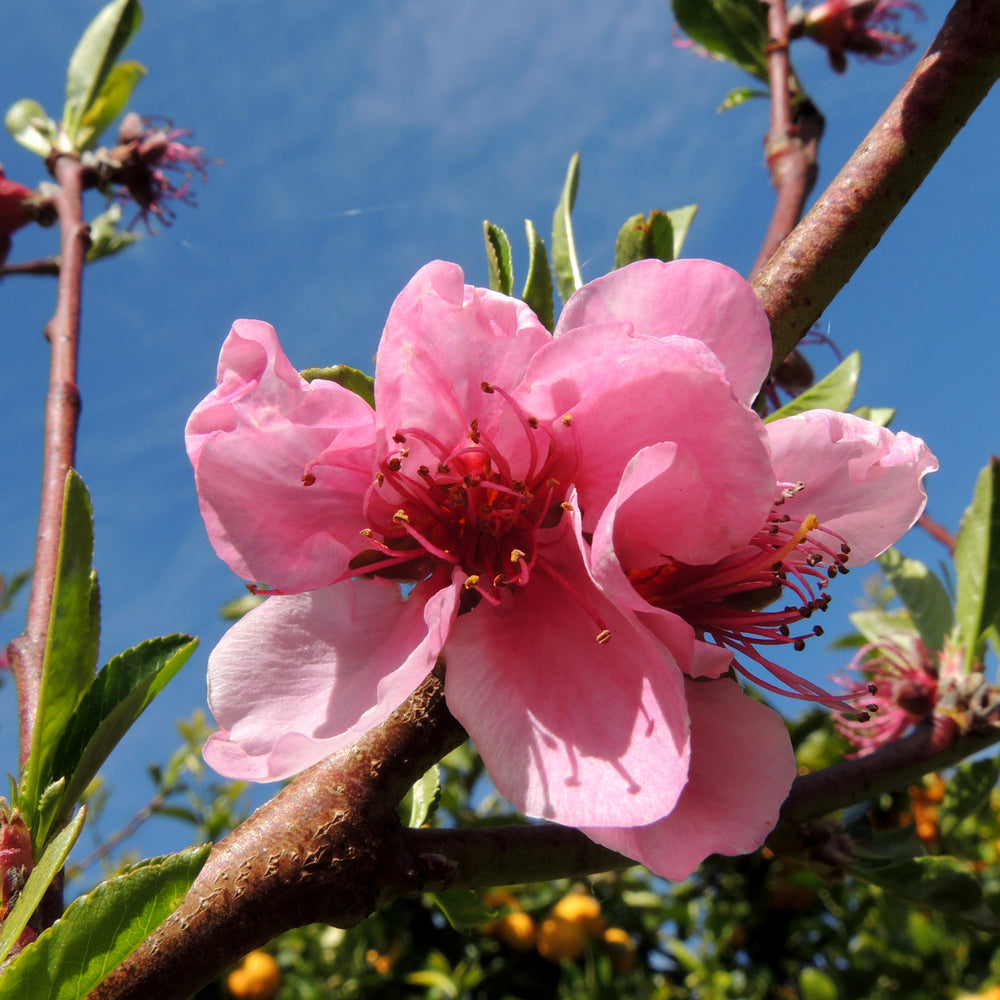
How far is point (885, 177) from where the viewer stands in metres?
1.04

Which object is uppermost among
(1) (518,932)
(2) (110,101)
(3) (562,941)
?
(2) (110,101)

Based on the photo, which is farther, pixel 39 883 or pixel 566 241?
pixel 566 241

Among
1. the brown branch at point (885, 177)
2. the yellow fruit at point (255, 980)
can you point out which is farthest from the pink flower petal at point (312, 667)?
the yellow fruit at point (255, 980)

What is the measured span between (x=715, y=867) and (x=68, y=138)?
3507 mm

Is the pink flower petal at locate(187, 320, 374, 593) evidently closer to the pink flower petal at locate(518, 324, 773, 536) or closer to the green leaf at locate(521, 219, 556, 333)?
the pink flower petal at locate(518, 324, 773, 536)

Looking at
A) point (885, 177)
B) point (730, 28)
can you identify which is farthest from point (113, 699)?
point (730, 28)

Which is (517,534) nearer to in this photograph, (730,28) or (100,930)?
(100,930)

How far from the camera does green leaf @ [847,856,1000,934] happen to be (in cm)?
138

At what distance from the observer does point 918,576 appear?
2197mm

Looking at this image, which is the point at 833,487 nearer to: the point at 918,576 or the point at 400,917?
the point at 918,576

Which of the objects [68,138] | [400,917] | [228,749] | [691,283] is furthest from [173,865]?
[400,917]

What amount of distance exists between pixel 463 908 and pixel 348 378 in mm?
656

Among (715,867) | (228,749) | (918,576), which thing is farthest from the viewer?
(715,867)

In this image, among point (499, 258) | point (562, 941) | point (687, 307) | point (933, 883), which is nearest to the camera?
point (687, 307)
